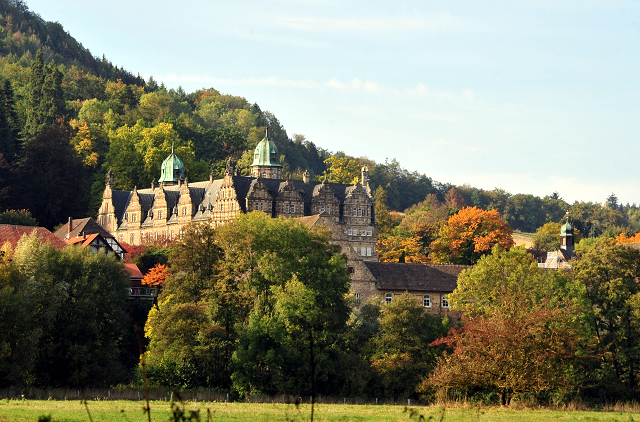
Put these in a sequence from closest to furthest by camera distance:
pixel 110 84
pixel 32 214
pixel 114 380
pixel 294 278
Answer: pixel 114 380 < pixel 294 278 < pixel 32 214 < pixel 110 84

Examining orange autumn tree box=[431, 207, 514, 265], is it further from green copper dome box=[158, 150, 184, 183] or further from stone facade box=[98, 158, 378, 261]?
green copper dome box=[158, 150, 184, 183]

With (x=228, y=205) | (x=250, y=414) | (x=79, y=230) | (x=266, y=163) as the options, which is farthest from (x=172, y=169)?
(x=250, y=414)

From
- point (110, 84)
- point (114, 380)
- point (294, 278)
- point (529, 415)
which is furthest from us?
point (110, 84)

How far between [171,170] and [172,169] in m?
0.18

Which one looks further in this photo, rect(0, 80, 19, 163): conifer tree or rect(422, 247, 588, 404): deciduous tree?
rect(0, 80, 19, 163): conifer tree

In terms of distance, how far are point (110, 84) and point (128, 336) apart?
106980 millimetres

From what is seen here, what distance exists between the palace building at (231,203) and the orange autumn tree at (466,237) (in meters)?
7.24

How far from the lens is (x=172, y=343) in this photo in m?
56.2

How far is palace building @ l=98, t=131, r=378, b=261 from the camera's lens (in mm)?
100250

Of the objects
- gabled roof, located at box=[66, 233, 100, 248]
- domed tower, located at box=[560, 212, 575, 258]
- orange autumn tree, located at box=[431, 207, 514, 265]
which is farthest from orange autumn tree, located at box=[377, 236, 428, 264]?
gabled roof, located at box=[66, 233, 100, 248]

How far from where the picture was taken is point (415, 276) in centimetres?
7675

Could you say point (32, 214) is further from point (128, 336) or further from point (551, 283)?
point (551, 283)

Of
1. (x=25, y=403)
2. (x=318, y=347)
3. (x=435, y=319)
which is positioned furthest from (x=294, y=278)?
(x=25, y=403)

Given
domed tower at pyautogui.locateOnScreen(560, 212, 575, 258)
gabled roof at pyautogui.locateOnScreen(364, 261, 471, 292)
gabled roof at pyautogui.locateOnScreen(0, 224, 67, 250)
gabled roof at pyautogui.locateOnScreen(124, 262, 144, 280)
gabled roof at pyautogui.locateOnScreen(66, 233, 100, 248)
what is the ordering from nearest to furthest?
gabled roof at pyautogui.locateOnScreen(0, 224, 67, 250) → gabled roof at pyautogui.locateOnScreen(124, 262, 144, 280) → gabled roof at pyautogui.locateOnScreen(364, 261, 471, 292) → gabled roof at pyautogui.locateOnScreen(66, 233, 100, 248) → domed tower at pyautogui.locateOnScreen(560, 212, 575, 258)
